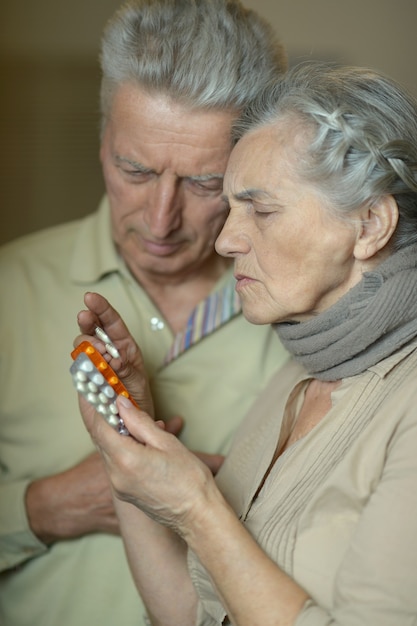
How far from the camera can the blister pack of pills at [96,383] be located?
1.31 metres

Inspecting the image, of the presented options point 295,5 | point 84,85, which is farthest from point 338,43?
point 84,85

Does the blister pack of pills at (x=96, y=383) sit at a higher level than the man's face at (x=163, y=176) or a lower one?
lower

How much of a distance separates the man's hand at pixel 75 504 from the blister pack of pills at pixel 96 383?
407 millimetres

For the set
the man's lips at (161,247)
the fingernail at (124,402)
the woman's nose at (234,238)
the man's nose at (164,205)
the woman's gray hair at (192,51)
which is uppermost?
the woman's gray hair at (192,51)

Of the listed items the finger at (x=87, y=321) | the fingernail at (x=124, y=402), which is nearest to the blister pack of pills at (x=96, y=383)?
the fingernail at (x=124, y=402)

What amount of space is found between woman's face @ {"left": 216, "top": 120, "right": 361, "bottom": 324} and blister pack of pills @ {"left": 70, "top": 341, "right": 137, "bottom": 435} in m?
0.28

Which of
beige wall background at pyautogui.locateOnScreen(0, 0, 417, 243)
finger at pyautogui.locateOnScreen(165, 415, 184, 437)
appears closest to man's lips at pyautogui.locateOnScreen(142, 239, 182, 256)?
finger at pyautogui.locateOnScreen(165, 415, 184, 437)

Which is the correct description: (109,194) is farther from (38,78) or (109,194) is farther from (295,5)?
(295,5)

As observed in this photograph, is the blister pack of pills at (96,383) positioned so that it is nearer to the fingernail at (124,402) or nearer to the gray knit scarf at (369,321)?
the fingernail at (124,402)

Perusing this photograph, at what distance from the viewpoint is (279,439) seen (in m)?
1.53

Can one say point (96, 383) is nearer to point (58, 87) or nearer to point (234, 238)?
point (234, 238)

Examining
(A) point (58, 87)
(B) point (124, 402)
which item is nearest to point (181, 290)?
(B) point (124, 402)

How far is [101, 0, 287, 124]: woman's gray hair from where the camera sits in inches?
64.0

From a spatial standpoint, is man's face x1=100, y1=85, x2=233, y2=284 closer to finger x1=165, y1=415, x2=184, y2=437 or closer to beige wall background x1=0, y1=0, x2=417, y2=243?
finger x1=165, y1=415, x2=184, y2=437
